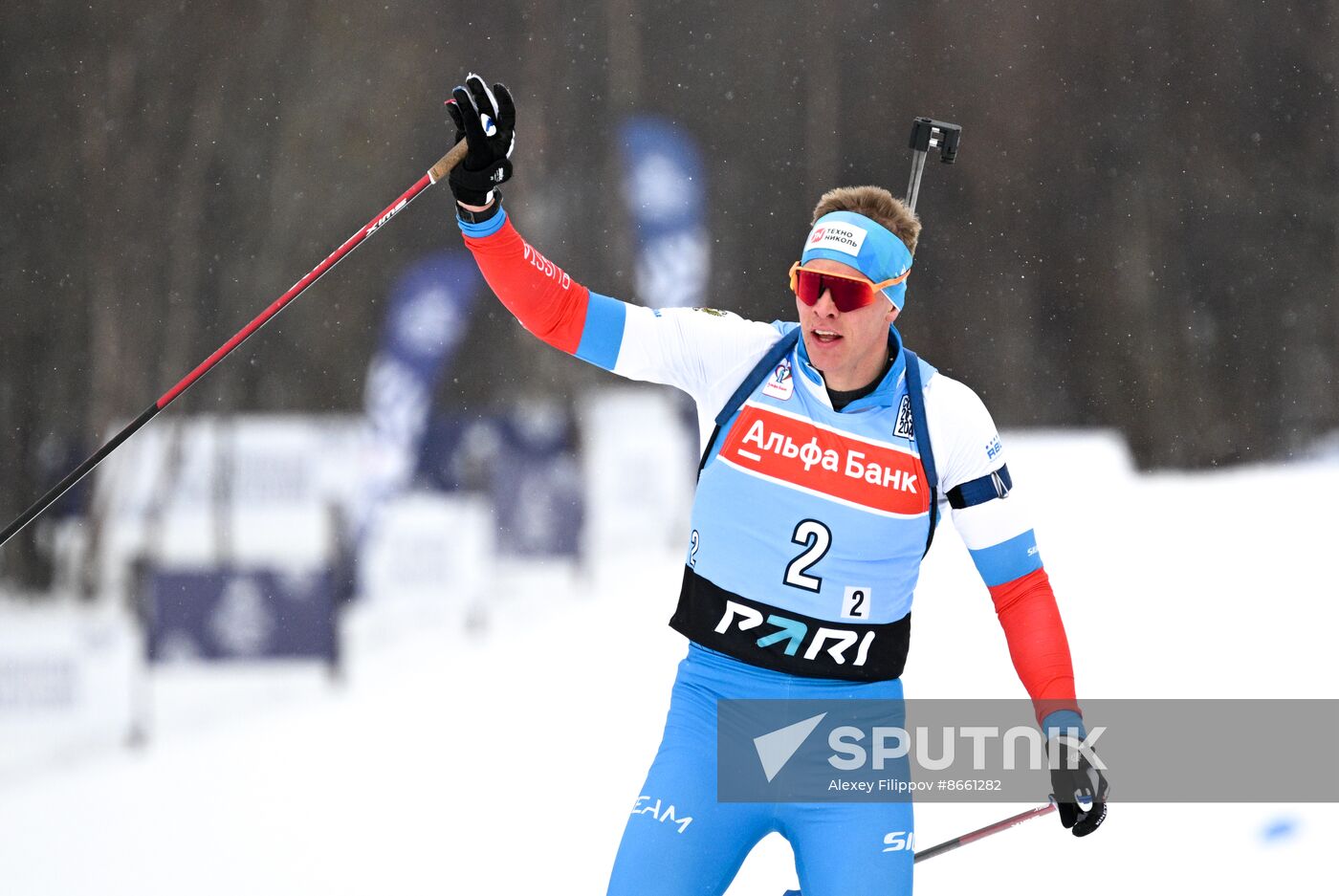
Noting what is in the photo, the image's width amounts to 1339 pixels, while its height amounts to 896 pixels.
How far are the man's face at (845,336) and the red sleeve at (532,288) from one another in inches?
12.2

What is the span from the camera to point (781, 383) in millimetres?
1632

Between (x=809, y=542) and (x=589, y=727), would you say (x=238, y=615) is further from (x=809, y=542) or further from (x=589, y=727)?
(x=809, y=542)

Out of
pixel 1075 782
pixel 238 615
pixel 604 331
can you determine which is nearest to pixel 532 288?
pixel 604 331

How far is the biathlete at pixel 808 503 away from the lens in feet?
4.99

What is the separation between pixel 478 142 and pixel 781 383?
50cm

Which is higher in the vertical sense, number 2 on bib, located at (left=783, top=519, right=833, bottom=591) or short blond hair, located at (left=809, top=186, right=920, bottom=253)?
short blond hair, located at (left=809, top=186, right=920, bottom=253)

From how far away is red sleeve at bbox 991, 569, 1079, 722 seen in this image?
5.44 feet

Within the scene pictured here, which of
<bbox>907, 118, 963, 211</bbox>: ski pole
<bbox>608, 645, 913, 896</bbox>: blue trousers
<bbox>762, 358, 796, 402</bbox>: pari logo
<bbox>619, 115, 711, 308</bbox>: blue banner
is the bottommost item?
<bbox>608, 645, 913, 896</bbox>: blue trousers

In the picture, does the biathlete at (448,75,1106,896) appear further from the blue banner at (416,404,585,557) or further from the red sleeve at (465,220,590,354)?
the blue banner at (416,404,585,557)

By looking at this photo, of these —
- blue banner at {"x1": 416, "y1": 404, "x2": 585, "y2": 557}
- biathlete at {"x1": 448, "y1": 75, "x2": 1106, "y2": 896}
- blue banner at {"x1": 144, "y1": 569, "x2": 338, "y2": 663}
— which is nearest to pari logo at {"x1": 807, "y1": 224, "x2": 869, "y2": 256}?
biathlete at {"x1": 448, "y1": 75, "x2": 1106, "y2": 896}

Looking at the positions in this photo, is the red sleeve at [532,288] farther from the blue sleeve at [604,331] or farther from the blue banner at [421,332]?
the blue banner at [421,332]

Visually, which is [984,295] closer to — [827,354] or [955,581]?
[955,581]

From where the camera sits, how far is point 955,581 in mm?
4922

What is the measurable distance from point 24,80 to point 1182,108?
5.43 meters
